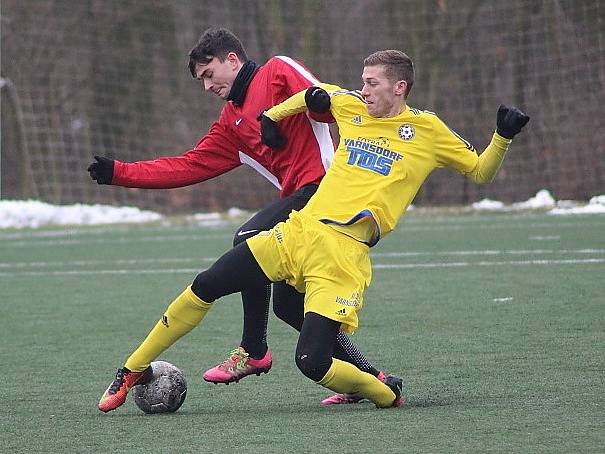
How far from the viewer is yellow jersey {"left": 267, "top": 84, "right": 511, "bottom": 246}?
5039mm

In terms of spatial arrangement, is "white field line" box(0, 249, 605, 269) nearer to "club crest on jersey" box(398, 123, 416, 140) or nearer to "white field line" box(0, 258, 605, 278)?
"white field line" box(0, 258, 605, 278)

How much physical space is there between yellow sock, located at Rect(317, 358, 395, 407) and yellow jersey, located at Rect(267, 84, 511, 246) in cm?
50

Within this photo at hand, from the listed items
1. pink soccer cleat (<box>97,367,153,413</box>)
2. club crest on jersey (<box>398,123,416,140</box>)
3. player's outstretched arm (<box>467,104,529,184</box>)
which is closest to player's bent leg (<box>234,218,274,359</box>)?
pink soccer cleat (<box>97,367,153,413</box>)

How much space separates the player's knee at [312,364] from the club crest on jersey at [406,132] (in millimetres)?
918

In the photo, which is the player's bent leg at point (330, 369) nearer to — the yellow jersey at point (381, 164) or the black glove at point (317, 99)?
the yellow jersey at point (381, 164)

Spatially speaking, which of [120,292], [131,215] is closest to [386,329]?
[120,292]

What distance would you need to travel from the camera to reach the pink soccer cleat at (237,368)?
17.7ft

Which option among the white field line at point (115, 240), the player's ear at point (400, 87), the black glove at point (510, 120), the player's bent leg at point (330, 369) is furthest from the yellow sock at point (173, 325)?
the white field line at point (115, 240)

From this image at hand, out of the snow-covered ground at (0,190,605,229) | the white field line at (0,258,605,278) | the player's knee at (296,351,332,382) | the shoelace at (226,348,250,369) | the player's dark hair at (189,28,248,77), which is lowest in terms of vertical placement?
the snow-covered ground at (0,190,605,229)

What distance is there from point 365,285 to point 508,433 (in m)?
0.99

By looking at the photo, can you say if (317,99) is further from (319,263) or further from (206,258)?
(206,258)

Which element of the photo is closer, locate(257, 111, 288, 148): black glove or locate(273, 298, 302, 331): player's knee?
locate(257, 111, 288, 148): black glove

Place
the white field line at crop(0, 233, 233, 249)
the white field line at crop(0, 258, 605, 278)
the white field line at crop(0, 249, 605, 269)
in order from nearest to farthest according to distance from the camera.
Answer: the white field line at crop(0, 258, 605, 278), the white field line at crop(0, 249, 605, 269), the white field line at crop(0, 233, 233, 249)

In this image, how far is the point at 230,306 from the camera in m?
8.62
